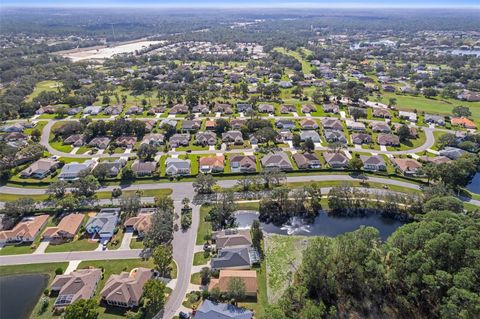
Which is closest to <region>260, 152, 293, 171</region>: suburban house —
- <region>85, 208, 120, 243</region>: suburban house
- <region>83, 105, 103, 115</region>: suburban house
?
<region>85, 208, 120, 243</region>: suburban house

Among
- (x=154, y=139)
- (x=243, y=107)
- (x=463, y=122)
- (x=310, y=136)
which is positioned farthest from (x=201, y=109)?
(x=463, y=122)

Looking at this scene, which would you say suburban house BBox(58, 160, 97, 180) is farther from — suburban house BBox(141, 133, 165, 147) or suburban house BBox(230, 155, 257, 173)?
suburban house BBox(230, 155, 257, 173)

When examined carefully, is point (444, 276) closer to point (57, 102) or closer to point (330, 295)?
point (330, 295)

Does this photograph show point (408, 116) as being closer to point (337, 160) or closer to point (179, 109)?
point (337, 160)

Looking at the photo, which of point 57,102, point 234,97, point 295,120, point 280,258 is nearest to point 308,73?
point 234,97

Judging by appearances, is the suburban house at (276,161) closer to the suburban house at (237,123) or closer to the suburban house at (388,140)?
the suburban house at (237,123)

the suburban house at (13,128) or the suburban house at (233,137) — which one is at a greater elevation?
the suburban house at (13,128)

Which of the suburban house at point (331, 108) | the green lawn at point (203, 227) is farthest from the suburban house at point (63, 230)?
the suburban house at point (331, 108)
